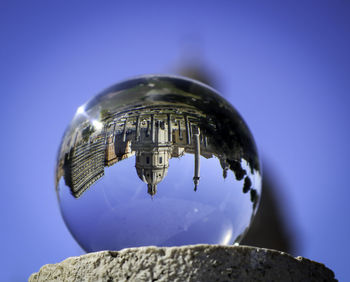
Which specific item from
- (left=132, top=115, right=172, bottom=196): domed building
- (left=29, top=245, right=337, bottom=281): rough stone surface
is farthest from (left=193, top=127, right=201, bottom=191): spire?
(left=29, top=245, right=337, bottom=281): rough stone surface

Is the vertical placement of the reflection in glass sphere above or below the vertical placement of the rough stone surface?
above

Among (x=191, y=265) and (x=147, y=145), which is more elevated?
(x=147, y=145)

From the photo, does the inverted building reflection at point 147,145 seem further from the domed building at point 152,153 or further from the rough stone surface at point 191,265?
the rough stone surface at point 191,265

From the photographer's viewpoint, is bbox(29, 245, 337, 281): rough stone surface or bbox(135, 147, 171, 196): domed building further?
bbox(135, 147, 171, 196): domed building

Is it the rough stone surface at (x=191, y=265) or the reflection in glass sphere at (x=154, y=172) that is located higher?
the reflection in glass sphere at (x=154, y=172)

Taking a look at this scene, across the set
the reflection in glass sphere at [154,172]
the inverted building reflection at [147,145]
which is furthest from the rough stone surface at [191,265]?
the inverted building reflection at [147,145]

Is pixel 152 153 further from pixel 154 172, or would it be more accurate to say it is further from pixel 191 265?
pixel 191 265

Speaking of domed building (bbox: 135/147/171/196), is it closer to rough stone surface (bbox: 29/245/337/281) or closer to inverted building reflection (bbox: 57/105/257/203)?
inverted building reflection (bbox: 57/105/257/203)

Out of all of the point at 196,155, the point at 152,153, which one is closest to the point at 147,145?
the point at 152,153
